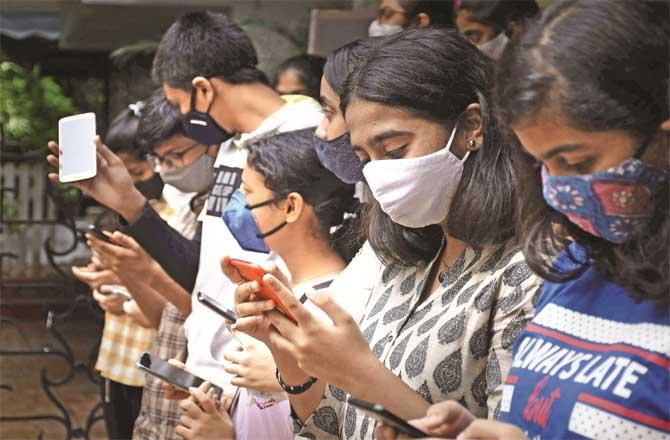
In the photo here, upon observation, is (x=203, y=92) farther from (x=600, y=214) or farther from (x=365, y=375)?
(x=600, y=214)

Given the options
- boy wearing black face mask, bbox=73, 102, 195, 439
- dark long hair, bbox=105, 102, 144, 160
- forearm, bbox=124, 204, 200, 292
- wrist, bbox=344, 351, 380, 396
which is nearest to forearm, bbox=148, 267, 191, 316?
forearm, bbox=124, 204, 200, 292

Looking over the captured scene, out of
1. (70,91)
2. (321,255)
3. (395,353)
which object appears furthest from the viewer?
(70,91)

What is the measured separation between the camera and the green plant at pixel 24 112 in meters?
6.09

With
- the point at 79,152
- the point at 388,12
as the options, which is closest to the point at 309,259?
the point at 79,152

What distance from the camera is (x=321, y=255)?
327 cm

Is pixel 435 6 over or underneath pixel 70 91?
over

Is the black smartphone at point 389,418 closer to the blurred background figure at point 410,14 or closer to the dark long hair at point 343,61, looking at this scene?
the dark long hair at point 343,61

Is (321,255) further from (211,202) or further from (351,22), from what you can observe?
(351,22)

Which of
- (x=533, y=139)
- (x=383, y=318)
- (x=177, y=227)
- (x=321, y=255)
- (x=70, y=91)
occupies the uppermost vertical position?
(x=533, y=139)

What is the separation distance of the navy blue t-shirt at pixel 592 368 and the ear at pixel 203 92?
2490mm

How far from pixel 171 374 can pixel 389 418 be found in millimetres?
1606

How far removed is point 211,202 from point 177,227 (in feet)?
2.43

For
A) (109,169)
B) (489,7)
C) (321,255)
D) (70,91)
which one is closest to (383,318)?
(321,255)

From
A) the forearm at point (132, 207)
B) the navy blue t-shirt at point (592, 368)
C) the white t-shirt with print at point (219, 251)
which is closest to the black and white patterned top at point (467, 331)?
the navy blue t-shirt at point (592, 368)
